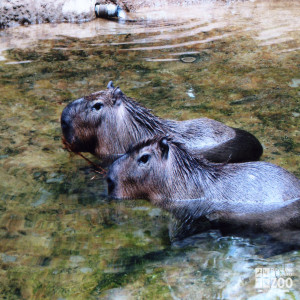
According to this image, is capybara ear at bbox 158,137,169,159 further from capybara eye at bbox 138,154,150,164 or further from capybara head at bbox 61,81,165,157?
capybara head at bbox 61,81,165,157

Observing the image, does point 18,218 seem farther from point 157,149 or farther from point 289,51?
point 289,51

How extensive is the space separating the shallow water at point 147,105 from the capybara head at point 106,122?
0.27 meters

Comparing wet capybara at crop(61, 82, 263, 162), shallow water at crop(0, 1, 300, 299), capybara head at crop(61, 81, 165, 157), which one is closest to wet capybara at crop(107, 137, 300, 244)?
shallow water at crop(0, 1, 300, 299)

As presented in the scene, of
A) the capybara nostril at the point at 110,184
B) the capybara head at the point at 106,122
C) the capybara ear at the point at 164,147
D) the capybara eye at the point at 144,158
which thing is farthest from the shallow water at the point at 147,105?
the capybara ear at the point at 164,147

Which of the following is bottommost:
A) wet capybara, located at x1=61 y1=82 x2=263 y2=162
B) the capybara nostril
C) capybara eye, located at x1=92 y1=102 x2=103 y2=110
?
the capybara nostril

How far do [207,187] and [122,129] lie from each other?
4.45 feet

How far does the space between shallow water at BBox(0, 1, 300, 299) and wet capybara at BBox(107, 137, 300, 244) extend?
0.63ft

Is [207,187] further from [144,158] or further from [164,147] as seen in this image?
[144,158]

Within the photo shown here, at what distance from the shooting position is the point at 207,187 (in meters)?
4.51

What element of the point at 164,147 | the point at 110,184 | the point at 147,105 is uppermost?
the point at 164,147

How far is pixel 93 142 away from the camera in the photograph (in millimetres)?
5562

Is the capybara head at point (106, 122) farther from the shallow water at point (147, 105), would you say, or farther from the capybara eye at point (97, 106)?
the shallow water at point (147, 105)

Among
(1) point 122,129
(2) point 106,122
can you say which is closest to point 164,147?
(1) point 122,129

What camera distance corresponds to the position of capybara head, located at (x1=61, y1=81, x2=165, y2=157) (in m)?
5.41
